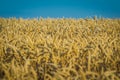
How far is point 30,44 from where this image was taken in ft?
11.6

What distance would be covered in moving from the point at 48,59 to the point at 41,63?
10 cm

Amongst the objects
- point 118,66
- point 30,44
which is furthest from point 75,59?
point 30,44

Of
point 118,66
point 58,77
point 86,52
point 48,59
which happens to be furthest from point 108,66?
point 58,77

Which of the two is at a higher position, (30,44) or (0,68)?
(30,44)

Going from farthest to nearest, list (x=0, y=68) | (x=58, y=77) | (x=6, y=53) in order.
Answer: (x=6, y=53), (x=0, y=68), (x=58, y=77)

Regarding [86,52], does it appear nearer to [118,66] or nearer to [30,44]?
[118,66]

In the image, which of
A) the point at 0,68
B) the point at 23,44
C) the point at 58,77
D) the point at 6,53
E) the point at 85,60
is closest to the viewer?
the point at 58,77

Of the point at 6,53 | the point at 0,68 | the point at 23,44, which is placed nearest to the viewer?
the point at 0,68

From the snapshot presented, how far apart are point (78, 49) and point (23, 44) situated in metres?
0.89

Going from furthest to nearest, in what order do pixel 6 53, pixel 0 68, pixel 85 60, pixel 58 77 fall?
pixel 6 53
pixel 85 60
pixel 0 68
pixel 58 77

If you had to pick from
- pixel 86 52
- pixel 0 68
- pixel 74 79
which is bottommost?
pixel 74 79

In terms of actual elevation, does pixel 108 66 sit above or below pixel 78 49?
below

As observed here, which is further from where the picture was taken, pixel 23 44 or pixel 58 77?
pixel 23 44

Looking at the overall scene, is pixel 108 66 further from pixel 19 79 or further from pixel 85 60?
pixel 19 79
